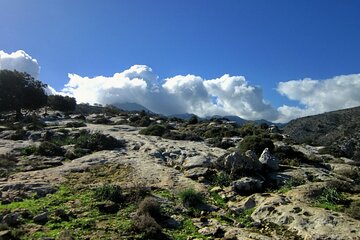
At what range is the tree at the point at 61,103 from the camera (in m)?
89.3

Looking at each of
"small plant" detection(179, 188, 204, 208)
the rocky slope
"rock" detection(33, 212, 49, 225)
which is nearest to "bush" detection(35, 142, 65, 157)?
the rocky slope

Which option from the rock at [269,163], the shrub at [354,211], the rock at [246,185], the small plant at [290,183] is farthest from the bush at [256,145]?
the shrub at [354,211]

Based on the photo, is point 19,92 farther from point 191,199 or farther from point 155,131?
point 191,199

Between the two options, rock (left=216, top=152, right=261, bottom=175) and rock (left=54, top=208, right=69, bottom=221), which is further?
rock (left=216, top=152, right=261, bottom=175)

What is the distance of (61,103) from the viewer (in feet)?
298

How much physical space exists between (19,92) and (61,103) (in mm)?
23517

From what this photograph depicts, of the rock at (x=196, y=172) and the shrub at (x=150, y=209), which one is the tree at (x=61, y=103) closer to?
the rock at (x=196, y=172)

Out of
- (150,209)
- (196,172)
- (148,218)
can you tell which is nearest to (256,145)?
(196,172)

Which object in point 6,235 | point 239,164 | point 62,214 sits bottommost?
point 6,235

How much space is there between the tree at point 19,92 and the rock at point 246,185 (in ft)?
170

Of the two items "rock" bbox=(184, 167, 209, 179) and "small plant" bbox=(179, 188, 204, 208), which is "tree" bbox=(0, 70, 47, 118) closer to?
"rock" bbox=(184, 167, 209, 179)

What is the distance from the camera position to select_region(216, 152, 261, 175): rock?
926 inches

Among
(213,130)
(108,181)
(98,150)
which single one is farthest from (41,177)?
(213,130)

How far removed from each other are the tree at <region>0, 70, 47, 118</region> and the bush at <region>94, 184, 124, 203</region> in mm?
49582
